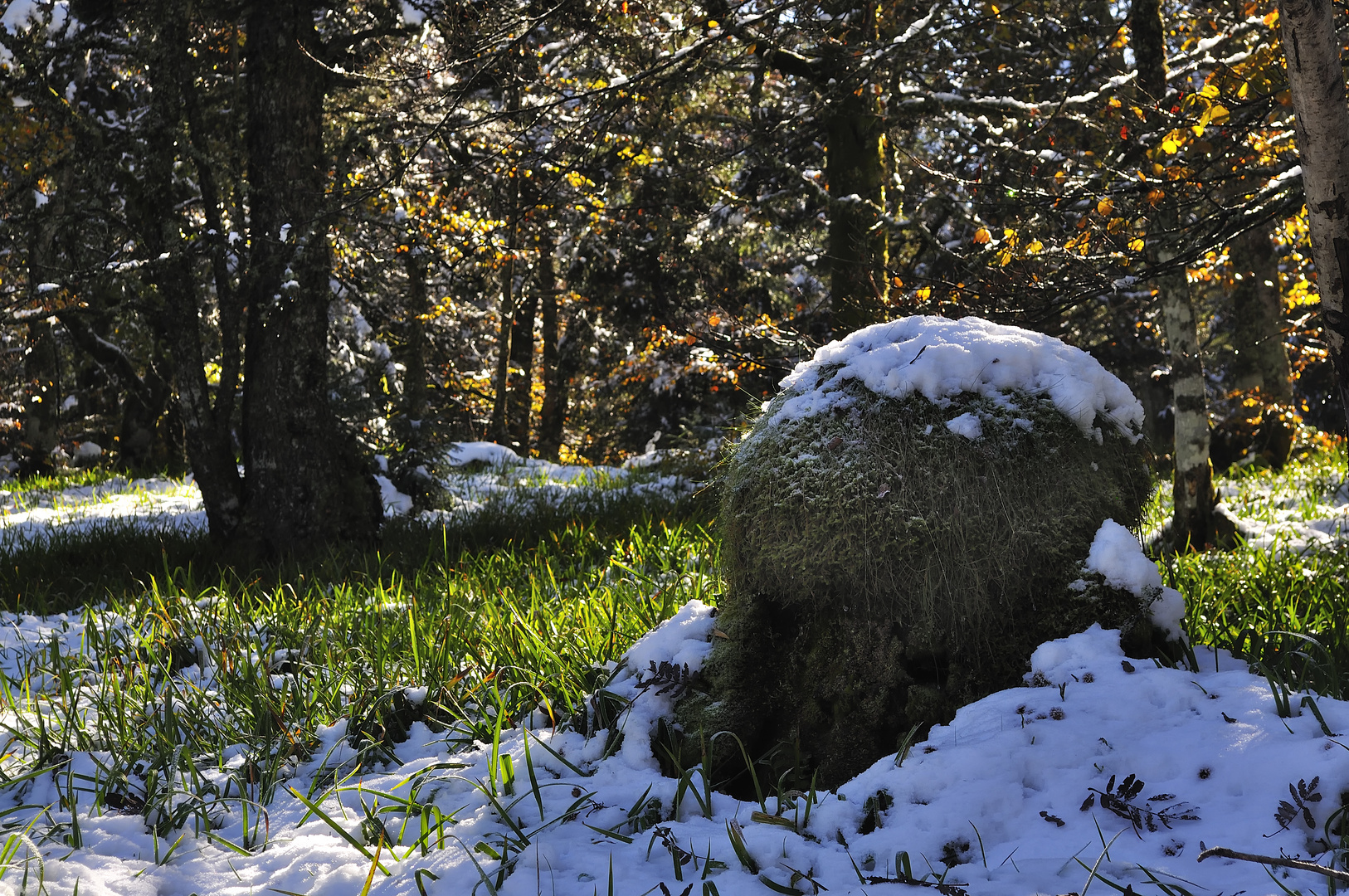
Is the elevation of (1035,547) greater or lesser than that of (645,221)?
lesser

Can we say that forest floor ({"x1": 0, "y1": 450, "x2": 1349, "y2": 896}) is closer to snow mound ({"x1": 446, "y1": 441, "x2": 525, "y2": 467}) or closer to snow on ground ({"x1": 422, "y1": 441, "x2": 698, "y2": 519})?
snow on ground ({"x1": 422, "y1": 441, "x2": 698, "y2": 519})

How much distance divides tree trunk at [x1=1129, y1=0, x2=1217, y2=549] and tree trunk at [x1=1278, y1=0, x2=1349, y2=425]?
2.72m

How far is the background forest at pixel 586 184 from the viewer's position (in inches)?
167

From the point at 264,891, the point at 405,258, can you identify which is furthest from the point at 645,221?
the point at 264,891

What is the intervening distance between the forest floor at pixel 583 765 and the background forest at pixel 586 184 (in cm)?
150

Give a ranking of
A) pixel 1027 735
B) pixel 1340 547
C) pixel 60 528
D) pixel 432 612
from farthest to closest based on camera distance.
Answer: pixel 60 528 < pixel 1340 547 < pixel 432 612 < pixel 1027 735

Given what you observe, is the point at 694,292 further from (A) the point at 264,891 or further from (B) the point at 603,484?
(A) the point at 264,891

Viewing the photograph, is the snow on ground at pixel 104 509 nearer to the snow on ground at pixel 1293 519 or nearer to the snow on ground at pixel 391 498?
the snow on ground at pixel 391 498

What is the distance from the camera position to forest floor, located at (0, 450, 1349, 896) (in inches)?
78.0

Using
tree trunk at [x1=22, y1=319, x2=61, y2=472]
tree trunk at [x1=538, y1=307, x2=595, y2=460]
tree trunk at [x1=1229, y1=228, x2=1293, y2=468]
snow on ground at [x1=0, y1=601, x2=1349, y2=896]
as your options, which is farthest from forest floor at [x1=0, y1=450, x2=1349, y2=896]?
tree trunk at [x1=538, y1=307, x2=595, y2=460]

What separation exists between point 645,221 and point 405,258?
121 inches

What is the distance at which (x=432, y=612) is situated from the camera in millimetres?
3795

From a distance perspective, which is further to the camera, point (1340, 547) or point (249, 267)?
point (249, 267)

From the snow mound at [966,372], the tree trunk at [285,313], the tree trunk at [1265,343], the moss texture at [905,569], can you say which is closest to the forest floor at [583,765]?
the moss texture at [905,569]
